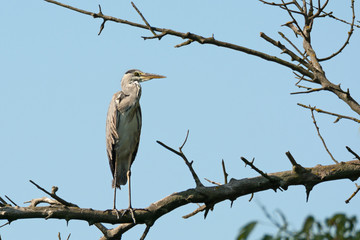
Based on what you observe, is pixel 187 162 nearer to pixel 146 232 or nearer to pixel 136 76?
pixel 146 232

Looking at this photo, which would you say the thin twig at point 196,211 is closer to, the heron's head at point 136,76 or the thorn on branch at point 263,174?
the thorn on branch at point 263,174

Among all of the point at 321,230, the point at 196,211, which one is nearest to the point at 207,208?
the point at 196,211

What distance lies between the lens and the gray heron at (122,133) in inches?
297

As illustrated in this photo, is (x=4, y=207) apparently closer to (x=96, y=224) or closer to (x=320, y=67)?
(x=96, y=224)

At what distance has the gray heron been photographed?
297 inches

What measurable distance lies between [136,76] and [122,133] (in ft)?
A: 3.85

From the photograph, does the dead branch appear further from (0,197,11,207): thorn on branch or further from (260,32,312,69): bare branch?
(0,197,11,207): thorn on branch

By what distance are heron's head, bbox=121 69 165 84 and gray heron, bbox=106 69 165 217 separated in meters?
0.43

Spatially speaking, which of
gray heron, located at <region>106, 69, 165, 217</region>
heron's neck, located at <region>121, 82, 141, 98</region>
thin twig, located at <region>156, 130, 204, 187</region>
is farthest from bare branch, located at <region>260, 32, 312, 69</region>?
heron's neck, located at <region>121, 82, 141, 98</region>

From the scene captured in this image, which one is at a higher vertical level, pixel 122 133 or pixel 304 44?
pixel 122 133

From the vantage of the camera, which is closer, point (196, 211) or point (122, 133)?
point (196, 211)

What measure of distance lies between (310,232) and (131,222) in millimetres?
2839

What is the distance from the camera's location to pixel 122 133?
754 centimetres

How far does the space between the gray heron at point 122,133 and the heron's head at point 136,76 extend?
0.43 meters
